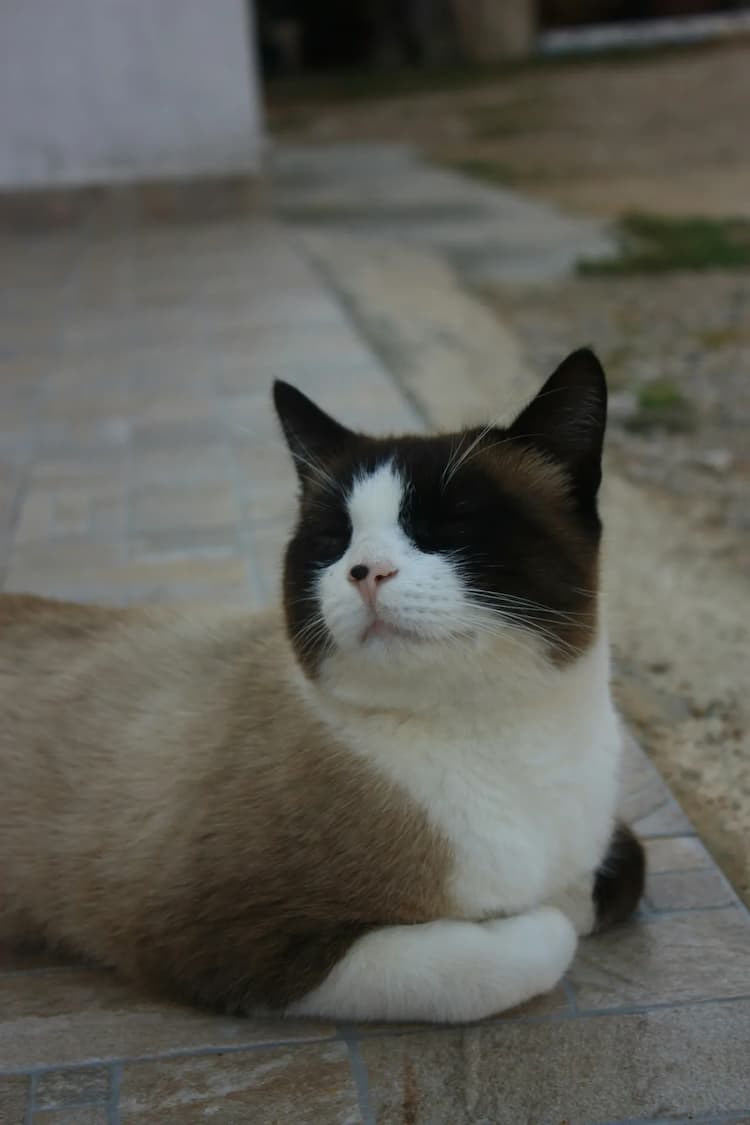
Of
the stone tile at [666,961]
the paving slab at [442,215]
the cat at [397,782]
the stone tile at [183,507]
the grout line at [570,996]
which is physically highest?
the cat at [397,782]

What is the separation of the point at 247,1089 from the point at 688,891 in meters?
0.96

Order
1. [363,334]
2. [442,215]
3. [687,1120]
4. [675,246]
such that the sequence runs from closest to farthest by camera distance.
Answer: [687,1120]
[363,334]
[675,246]
[442,215]

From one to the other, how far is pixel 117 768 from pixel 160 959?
0.37 meters

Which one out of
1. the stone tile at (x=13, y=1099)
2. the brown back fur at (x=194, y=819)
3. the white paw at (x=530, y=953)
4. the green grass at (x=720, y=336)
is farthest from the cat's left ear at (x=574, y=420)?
the green grass at (x=720, y=336)

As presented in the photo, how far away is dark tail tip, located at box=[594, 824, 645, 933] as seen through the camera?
2410 millimetres

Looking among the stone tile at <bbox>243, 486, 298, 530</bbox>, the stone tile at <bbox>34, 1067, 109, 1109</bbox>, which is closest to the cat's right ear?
the stone tile at <bbox>34, 1067, 109, 1109</bbox>

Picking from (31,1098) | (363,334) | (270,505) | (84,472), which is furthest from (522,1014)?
(363,334)

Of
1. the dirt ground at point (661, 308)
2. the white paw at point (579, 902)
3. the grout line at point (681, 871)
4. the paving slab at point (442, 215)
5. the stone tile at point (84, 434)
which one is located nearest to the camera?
the white paw at point (579, 902)

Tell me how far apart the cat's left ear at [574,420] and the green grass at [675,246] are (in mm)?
6300

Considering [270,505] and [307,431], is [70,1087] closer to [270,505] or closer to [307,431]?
[307,431]

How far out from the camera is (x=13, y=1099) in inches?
82.7

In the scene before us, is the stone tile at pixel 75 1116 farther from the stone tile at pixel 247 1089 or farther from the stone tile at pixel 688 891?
the stone tile at pixel 688 891

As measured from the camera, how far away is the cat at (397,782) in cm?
209

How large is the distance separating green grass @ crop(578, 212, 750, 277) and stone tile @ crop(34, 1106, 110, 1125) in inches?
274
